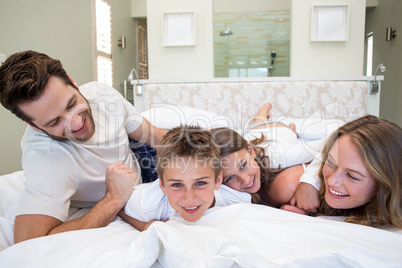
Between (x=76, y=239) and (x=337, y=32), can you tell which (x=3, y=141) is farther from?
(x=337, y=32)

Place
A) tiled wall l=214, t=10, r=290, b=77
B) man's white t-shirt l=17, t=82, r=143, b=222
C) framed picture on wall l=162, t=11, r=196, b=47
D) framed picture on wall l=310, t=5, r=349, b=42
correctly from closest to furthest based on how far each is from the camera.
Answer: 1. man's white t-shirt l=17, t=82, r=143, b=222
2. framed picture on wall l=310, t=5, r=349, b=42
3. framed picture on wall l=162, t=11, r=196, b=47
4. tiled wall l=214, t=10, r=290, b=77

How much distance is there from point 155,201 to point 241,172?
34 cm

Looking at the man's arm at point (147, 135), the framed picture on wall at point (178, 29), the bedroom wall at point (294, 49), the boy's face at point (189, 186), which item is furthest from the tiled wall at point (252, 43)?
the boy's face at point (189, 186)

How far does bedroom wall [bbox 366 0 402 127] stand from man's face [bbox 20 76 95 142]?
15.0 ft

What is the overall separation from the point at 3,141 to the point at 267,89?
2.15m

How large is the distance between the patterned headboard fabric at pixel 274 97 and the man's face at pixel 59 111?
1.45 metres

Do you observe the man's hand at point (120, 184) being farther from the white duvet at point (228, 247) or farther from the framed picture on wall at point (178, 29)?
the framed picture on wall at point (178, 29)

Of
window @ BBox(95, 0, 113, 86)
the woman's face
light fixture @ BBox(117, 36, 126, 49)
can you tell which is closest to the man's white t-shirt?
the woman's face

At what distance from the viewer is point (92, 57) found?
12.8ft

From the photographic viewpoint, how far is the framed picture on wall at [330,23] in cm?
333

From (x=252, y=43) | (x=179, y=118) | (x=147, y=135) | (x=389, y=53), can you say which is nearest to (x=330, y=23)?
(x=389, y=53)

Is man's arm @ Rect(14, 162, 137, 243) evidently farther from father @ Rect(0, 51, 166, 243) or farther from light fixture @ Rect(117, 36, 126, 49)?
light fixture @ Rect(117, 36, 126, 49)

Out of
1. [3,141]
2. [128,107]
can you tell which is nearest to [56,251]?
[128,107]

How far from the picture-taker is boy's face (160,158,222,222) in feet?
2.93
